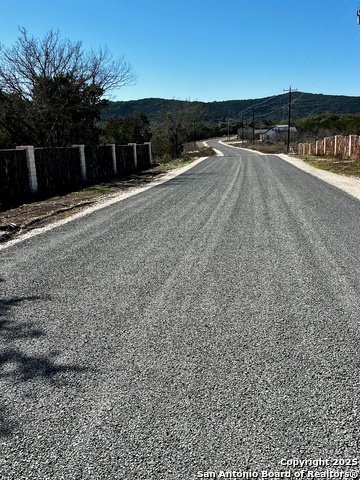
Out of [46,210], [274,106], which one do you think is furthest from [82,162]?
[274,106]

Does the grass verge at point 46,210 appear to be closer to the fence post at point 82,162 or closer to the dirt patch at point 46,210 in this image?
the dirt patch at point 46,210

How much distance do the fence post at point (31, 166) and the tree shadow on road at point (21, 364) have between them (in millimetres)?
10562

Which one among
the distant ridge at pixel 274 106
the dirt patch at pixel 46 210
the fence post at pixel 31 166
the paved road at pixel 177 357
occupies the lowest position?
the paved road at pixel 177 357

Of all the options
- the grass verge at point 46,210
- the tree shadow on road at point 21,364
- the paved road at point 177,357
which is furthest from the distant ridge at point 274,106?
the tree shadow on road at point 21,364

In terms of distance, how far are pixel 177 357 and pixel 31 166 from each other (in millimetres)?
11907

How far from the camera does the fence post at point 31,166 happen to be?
1316 cm

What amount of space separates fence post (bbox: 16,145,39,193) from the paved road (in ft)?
25.4

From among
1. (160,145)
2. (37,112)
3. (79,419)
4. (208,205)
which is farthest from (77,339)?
(160,145)

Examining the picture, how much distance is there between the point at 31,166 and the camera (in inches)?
523

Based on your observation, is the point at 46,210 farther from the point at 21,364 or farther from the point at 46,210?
the point at 21,364

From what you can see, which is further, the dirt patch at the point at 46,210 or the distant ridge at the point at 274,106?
the distant ridge at the point at 274,106

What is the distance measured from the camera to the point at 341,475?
190 cm

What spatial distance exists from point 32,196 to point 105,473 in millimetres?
12400

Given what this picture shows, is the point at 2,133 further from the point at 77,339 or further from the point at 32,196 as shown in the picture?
the point at 77,339
